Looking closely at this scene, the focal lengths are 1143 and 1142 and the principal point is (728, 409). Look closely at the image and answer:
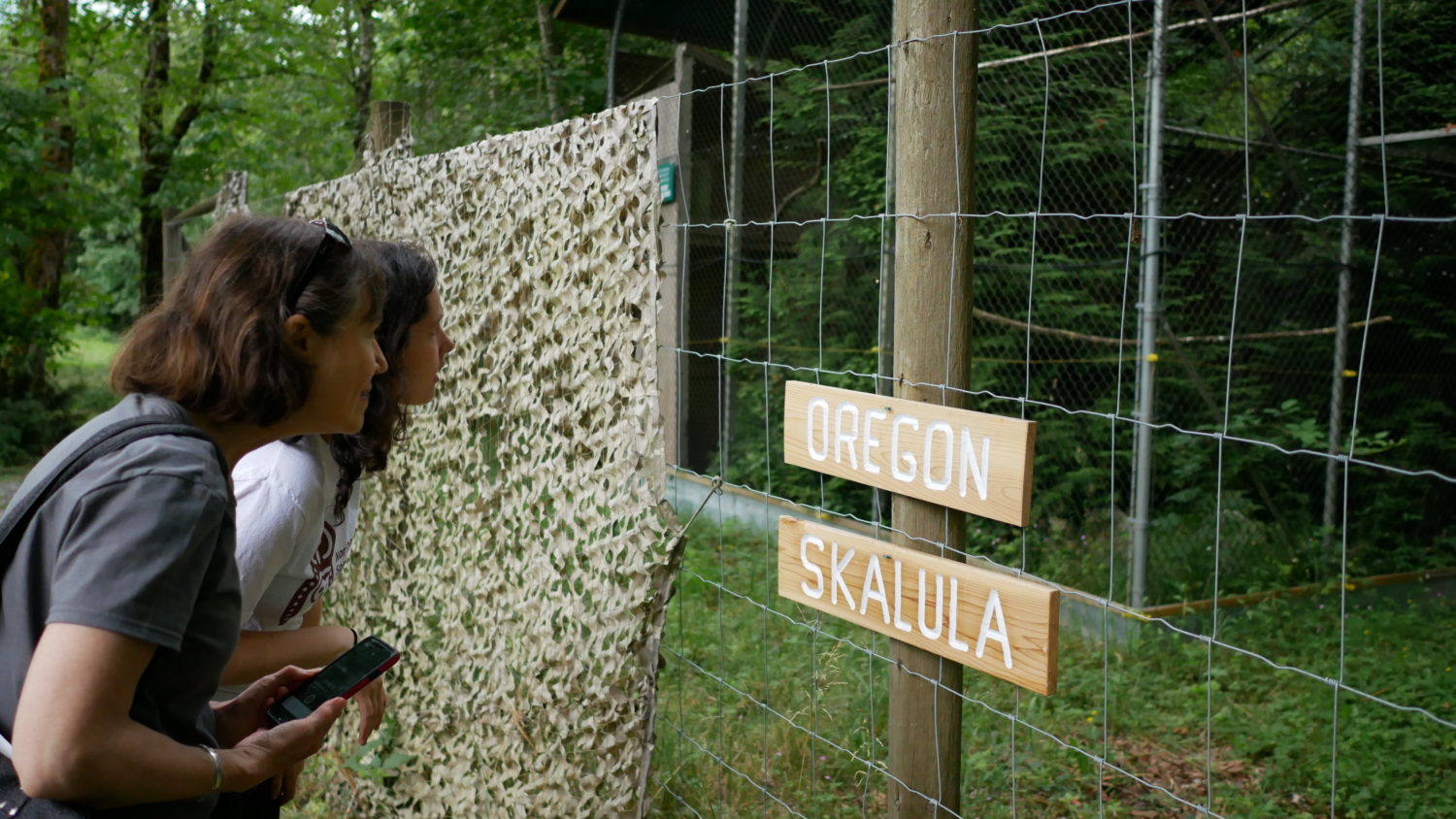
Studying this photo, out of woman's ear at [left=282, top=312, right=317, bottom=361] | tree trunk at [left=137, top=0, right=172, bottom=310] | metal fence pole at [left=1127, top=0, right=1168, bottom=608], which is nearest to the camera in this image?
woman's ear at [left=282, top=312, right=317, bottom=361]

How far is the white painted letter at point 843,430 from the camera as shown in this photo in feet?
7.99

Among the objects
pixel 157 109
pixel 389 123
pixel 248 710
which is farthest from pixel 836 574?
pixel 157 109

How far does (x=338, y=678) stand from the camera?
196 cm

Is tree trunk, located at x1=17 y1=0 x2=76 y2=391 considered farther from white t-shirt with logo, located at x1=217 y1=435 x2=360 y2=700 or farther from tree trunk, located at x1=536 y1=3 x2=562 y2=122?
white t-shirt with logo, located at x1=217 y1=435 x2=360 y2=700

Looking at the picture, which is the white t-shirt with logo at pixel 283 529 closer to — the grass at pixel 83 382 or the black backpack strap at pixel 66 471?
the black backpack strap at pixel 66 471

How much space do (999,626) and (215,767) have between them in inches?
51.8

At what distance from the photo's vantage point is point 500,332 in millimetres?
3625

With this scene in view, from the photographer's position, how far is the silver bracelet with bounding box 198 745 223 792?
1491 millimetres

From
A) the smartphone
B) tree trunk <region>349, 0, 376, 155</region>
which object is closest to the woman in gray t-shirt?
the smartphone

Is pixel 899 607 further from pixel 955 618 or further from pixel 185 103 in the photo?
pixel 185 103

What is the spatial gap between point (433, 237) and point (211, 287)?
8.19ft

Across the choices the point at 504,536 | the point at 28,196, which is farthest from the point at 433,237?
the point at 28,196

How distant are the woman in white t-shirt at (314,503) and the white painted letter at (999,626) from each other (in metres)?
1.23

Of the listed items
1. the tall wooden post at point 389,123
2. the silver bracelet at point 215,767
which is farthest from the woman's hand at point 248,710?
the tall wooden post at point 389,123
